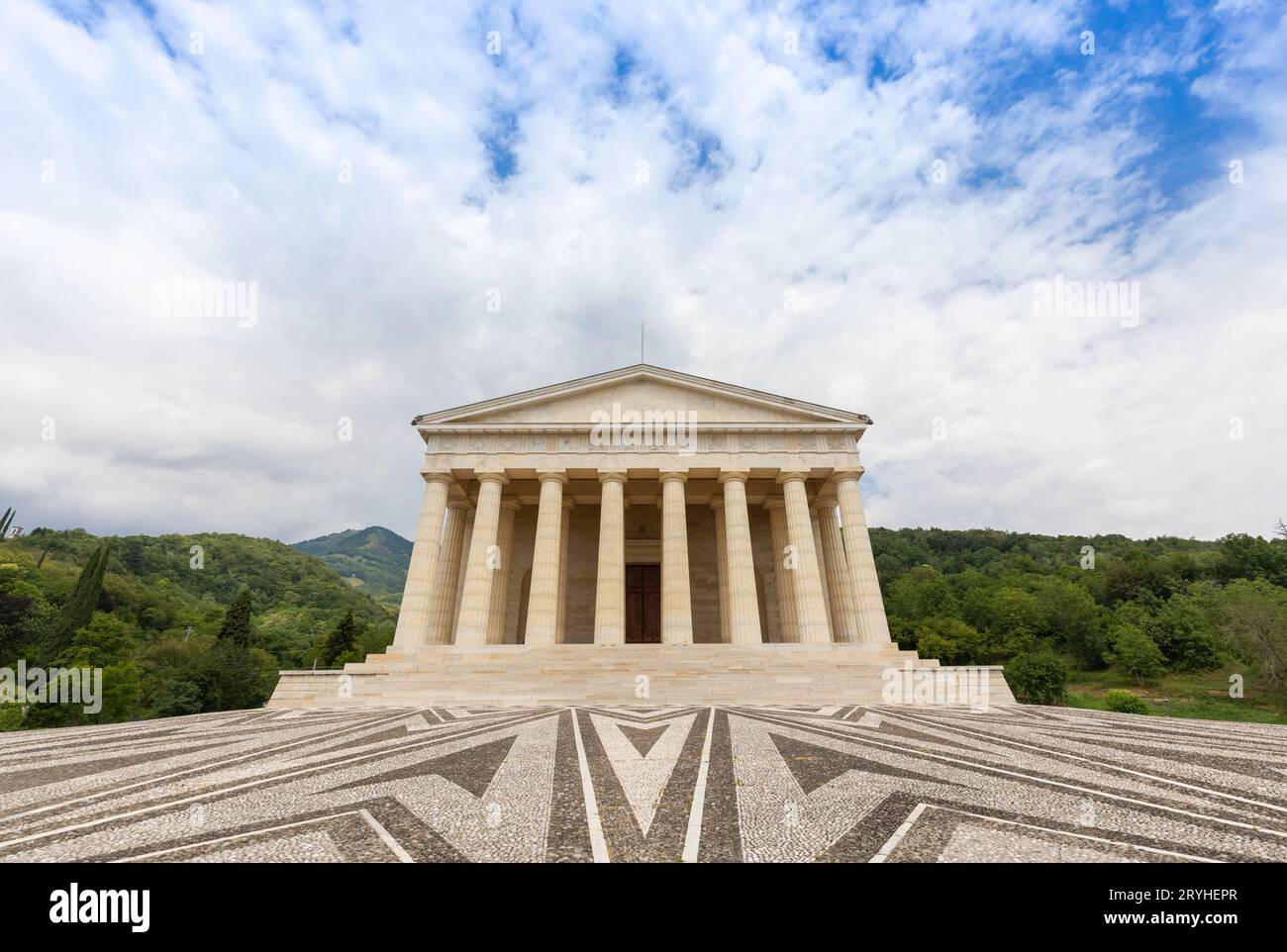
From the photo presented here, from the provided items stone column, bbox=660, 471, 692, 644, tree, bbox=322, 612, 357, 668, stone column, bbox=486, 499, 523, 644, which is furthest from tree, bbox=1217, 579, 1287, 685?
tree, bbox=322, 612, 357, 668

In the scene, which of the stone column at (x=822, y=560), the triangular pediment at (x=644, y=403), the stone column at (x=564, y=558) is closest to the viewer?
the triangular pediment at (x=644, y=403)

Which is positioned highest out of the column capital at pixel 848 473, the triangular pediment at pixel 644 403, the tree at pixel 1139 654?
the triangular pediment at pixel 644 403

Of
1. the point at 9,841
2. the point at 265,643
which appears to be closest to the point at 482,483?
the point at 9,841

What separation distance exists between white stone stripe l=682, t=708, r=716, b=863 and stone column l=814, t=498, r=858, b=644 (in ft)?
64.1

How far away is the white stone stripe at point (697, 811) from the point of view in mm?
4355

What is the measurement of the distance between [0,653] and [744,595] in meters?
67.3

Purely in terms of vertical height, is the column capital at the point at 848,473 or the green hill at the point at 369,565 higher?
the column capital at the point at 848,473

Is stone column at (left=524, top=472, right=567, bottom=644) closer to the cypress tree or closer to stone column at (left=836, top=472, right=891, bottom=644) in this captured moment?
stone column at (left=836, top=472, right=891, bottom=644)

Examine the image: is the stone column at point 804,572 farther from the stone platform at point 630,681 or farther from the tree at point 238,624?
the tree at point 238,624

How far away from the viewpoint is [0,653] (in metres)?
45.7

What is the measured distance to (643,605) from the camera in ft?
107

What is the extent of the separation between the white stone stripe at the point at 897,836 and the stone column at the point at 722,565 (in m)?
21.7

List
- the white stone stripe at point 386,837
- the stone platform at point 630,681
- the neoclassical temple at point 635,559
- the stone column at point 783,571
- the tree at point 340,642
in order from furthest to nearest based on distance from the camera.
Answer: the tree at point 340,642, the stone column at point 783,571, the neoclassical temple at point 635,559, the stone platform at point 630,681, the white stone stripe at point 386,837

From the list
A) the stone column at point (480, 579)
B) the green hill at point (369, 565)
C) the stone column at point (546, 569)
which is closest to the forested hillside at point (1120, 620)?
the stone column at point (546, 569)
